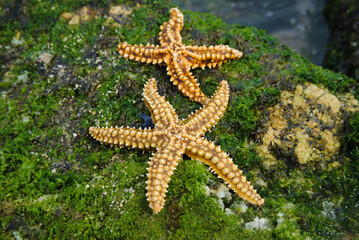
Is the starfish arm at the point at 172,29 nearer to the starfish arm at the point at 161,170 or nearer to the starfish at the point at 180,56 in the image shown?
the starfish at the point at 180,56


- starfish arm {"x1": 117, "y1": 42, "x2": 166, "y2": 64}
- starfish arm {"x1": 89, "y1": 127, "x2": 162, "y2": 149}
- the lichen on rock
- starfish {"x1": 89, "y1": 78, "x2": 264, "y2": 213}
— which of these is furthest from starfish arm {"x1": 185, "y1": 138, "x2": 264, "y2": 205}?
starfish arm {"x1": 117, "y1": 42, "x2": 166, "y2": 64}

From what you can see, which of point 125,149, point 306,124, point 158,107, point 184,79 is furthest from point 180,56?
point 306,124

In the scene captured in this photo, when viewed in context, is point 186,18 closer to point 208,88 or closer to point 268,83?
point 208,88

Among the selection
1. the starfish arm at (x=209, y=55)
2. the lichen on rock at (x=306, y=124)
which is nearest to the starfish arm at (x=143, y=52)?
the starfish arm at (x=209, y=55)

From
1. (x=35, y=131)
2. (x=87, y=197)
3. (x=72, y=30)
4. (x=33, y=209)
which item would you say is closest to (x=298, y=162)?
(x=87, y=197)

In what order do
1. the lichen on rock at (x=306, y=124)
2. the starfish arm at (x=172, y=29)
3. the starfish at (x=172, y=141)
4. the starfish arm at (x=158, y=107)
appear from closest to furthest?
the starfish at (x=172, y=141), the starfish arm at (x=158, y=107), the lichen on rock at (x=306, y=124), the starfish arm at (x=172, y=29)
